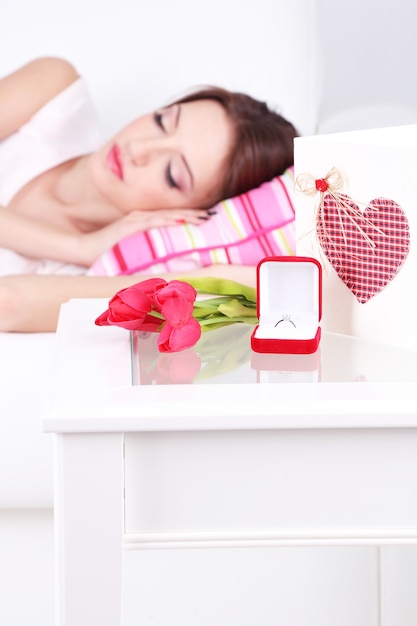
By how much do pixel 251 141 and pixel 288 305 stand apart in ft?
2.74

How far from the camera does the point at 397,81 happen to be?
170 centimetres

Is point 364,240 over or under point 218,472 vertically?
over

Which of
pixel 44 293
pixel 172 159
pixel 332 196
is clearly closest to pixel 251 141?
pixel 172 159

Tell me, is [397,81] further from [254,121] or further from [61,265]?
[61,265]

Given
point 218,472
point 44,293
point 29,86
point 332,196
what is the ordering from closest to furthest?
1. point 218,472
2. point 332,196
3. point 44,293
4. point 29,86

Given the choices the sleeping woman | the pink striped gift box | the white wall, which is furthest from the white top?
the white wall

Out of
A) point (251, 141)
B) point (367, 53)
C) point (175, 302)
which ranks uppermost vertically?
point (367, 53)

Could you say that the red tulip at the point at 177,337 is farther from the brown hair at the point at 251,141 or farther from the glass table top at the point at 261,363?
the brown hair at the point at 251,141

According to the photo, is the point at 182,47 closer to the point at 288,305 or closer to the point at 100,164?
the point at 100,164

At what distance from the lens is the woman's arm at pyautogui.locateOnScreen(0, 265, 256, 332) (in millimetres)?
1375

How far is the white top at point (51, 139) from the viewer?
167 centimetres

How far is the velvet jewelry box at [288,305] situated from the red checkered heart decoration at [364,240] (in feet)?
0.10

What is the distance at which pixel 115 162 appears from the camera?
1.65m

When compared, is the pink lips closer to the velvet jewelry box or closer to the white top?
the white top
